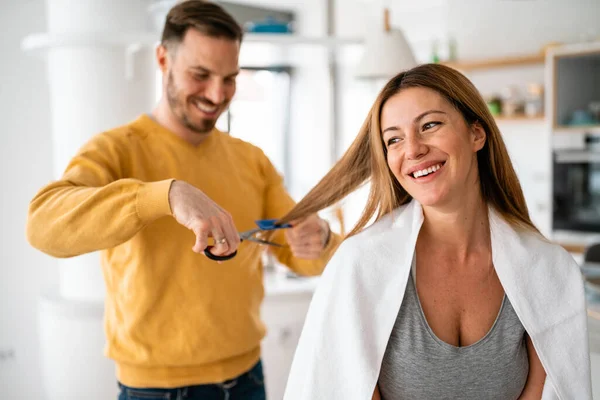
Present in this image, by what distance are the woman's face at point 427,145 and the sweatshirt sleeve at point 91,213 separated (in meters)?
0.47

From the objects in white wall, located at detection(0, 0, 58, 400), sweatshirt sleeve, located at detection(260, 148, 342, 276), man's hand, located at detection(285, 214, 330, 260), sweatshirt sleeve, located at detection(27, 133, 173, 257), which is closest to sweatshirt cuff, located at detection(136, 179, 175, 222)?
sweatshirt sleeve, located at detection(27, 133, 173, 257)

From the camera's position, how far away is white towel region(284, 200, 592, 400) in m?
1.32

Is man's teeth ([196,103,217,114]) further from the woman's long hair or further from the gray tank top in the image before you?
the gray tank top

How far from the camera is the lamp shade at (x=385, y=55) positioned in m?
2.66

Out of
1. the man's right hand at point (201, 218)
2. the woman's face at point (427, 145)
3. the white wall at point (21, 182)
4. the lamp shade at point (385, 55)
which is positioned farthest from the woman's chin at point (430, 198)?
the white wall at point (21, 182)

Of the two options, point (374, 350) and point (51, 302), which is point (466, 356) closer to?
point (374, 350)

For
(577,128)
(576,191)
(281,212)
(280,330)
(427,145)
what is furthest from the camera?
(576,191)

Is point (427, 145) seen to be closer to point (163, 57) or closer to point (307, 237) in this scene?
point (307, 237)

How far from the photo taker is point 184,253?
1.66 metres

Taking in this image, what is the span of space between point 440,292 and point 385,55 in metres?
1.50

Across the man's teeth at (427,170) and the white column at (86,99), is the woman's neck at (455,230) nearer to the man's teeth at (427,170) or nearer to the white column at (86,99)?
the man's teeth at (427,170)

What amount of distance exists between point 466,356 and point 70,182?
91 centimetres

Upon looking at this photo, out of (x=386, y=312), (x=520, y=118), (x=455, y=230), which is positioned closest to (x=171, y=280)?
(x=386, y=312)

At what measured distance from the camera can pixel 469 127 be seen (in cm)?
141
